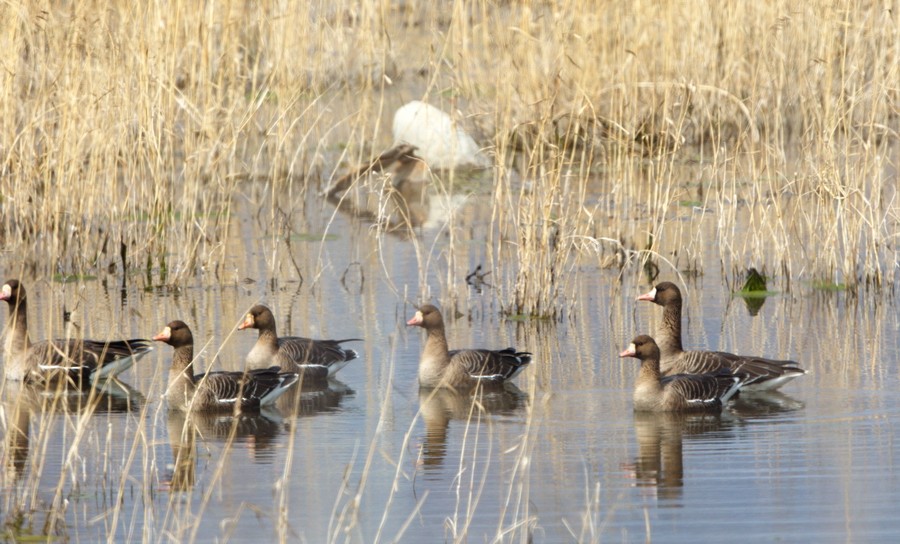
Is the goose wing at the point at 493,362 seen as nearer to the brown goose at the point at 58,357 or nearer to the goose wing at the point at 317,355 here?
the goose wing at the point at 317,355

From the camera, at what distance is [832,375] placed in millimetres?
10695

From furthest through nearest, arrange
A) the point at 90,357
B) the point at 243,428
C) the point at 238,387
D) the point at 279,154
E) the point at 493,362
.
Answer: the point at 279,154 < the point at 90,357 < the point at 493,362 < the point at 238,387 < the point at 243,428

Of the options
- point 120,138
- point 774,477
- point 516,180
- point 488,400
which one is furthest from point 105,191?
point 774,477

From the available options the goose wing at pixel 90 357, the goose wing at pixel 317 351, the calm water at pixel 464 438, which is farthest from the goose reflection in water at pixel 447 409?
the goose wing at pixel 90 357

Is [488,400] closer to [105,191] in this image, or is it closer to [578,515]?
[578,515]

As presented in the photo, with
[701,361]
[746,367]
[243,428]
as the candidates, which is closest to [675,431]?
[746,367]

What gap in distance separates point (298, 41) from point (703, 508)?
9700 millimetres

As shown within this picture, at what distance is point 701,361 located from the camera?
10.8m

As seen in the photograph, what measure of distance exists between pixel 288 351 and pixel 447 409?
1.58 m

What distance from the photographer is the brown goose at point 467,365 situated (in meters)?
10.9

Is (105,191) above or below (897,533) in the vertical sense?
above

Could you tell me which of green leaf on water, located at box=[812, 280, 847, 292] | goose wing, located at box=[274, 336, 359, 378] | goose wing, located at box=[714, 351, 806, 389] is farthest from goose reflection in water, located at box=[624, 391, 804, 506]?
green leaf on water, located at box=[812, 280, 847, 292]

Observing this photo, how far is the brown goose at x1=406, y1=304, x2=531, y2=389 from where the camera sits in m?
10.9

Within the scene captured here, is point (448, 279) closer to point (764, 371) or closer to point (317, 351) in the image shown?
point (317, 351)
